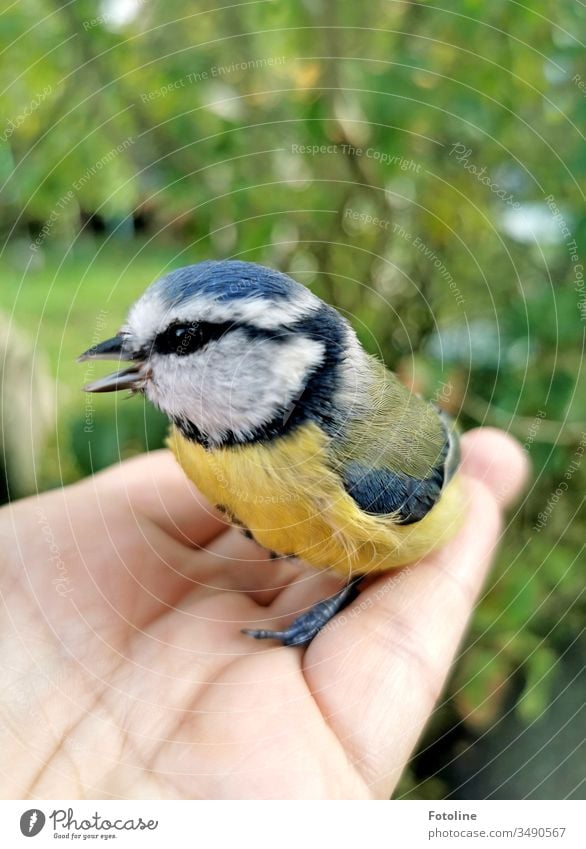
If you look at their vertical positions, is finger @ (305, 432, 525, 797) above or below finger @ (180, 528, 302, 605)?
below

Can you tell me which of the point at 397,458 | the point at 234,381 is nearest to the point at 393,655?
the point at 397,458

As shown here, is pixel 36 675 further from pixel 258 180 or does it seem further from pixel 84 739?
pixel 258 180

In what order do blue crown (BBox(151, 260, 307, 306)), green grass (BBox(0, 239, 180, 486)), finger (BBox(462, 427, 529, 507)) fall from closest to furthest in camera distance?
blue crown (BBox(151, 260, 307, 306)) < green grass (BBox(0, 239, 180, 486)) < finger (BBox(462, 427, 529, 507))
